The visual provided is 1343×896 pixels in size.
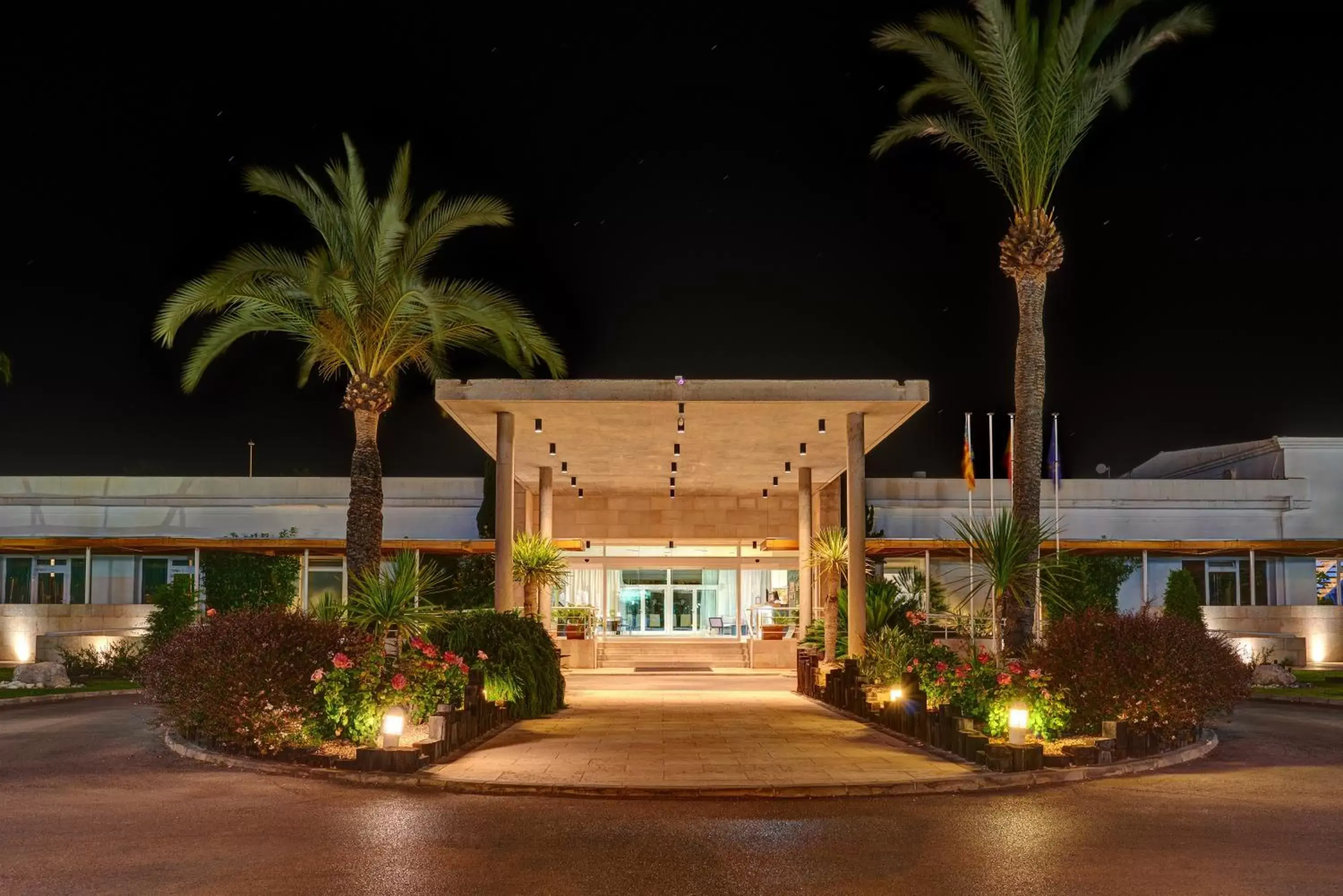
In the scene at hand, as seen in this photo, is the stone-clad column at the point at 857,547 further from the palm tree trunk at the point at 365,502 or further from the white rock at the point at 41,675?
the white rock at the point at 41,675

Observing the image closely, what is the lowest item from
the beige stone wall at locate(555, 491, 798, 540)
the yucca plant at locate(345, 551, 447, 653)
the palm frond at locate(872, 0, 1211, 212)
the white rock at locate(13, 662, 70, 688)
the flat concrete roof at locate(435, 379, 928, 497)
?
the white rock at locate(13, 662, 70, 688)

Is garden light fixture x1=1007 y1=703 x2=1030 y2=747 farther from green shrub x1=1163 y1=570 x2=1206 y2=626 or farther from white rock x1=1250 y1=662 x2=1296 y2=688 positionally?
green shrub x1=1163 y1=570 x2=1206 y2=626

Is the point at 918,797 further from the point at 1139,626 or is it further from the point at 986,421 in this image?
the point at 986,421

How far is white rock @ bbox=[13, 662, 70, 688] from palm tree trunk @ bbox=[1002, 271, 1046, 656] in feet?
60.7

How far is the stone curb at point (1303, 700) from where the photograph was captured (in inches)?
856

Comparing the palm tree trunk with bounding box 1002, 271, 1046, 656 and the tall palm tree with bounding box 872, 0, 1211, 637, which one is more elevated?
the tall palm tree with bounding box 872, 0, 1211, 637

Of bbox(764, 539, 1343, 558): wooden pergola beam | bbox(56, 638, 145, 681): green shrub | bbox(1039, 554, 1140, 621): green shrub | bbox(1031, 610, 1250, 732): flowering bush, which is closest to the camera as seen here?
bbox(1031, 610, 1250, 732): flowering bush

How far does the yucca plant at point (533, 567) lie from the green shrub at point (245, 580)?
6.95 metres

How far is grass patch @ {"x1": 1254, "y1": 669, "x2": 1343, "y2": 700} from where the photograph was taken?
22.8m

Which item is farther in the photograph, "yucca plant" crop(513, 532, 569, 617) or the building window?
the building window

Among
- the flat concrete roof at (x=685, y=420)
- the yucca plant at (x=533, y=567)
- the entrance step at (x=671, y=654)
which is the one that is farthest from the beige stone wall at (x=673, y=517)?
the yucca plant at (x=533, y=567)

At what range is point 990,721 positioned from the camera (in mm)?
13922

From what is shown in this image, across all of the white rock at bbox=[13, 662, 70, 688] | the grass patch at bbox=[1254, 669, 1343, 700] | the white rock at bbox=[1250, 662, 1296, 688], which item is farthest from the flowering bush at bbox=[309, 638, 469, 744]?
the white rock at bbox=[1250, 662, 1296, 688]

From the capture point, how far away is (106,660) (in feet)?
90.0
